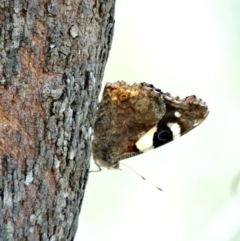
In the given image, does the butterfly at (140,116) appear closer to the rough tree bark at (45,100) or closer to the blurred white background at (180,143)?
the rough tree bark at (45,100)

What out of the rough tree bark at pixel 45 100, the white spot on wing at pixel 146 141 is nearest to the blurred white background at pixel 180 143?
the white spot on wing at pixel 146 141

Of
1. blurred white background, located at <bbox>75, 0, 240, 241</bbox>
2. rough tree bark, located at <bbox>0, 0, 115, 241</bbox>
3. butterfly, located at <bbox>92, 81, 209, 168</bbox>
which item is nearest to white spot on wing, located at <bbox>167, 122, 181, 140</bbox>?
butterfly, located at <bbox>92, 81, 209, 168</bbox>

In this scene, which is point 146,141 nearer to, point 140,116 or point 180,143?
point 140,116

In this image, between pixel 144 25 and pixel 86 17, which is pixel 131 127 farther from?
pixel 144 25

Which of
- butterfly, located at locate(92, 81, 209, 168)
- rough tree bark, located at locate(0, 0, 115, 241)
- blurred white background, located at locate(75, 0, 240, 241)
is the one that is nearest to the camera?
rough tree bark, located at locate(0, 0, 115, 241)

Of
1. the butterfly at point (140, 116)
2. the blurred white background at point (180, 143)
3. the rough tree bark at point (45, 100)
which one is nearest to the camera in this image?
the rough tree bark at point (45, 100)

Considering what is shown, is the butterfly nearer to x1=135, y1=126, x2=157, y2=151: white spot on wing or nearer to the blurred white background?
x1=135, y1=126, x2=157, y2=151: white spot on wing

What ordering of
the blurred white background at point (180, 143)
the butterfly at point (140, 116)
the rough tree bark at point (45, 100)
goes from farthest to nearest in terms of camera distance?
the blurred white background at point (180, 143), the butterfly at point (140, 116), the rough tree bark at point (45, 100)
